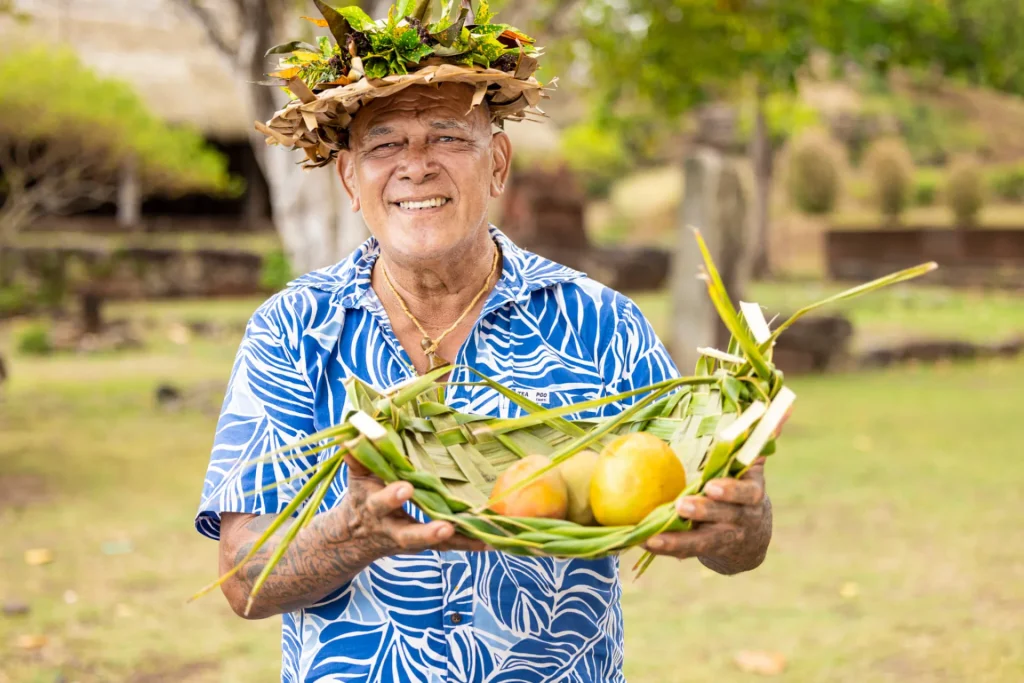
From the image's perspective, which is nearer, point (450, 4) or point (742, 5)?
point (450, 4)

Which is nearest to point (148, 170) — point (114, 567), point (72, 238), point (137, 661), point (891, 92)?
point (72, 238)

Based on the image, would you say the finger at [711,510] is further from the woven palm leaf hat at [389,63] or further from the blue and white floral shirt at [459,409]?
the woven palm leaf hat at [389,63]

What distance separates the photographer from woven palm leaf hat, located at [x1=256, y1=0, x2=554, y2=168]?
2234 mm

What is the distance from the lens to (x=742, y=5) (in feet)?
32.6

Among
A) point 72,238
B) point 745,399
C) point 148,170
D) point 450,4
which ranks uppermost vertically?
point 450,4

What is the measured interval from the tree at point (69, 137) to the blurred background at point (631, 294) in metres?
0.05

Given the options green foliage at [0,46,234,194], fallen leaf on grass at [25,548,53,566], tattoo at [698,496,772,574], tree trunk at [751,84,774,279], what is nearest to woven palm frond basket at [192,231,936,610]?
tattoo at [698,496,772,574]

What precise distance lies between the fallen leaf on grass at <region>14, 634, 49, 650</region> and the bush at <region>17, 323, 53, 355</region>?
9.60 meters

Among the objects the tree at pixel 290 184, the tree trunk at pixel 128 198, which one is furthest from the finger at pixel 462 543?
the tree trunk at pixel 128 198

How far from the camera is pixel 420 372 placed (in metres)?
2.46

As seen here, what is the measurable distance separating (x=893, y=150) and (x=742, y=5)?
19.0m

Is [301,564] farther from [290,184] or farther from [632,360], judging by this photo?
[290,184]

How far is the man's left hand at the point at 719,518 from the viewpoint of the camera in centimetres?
184

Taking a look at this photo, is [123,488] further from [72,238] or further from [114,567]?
[72,238]
